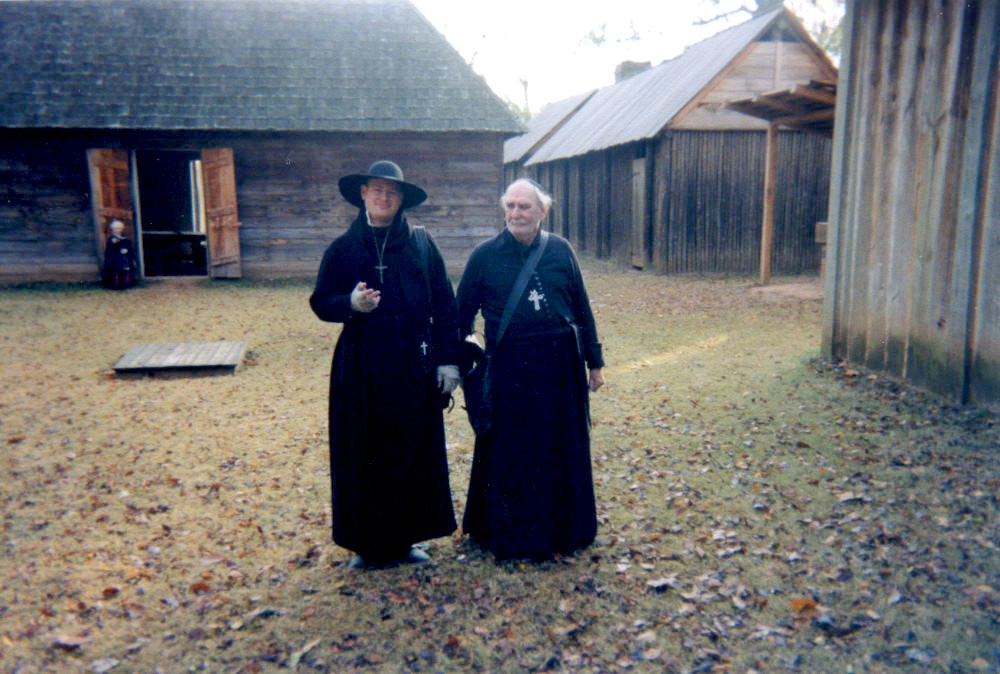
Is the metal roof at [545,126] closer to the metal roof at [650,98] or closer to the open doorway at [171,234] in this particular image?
the metal roof at [650,98]

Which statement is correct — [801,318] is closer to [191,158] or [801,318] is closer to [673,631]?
[673,631]

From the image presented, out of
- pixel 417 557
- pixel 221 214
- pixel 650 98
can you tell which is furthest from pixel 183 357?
pixel 650 98

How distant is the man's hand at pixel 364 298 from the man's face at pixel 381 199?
0.41 meters

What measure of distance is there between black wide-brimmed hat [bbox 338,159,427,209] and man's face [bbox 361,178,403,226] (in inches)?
1.3

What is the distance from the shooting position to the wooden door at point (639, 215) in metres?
17.2

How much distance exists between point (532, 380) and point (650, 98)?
16826mm

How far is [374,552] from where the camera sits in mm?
4160

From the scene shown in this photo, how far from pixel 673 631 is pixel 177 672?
2185 mm

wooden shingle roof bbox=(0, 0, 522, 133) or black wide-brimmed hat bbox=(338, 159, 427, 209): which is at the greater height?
wooden shingle roof bbox=(0, 0, 522, 133)

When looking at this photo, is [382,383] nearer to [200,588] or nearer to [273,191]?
[200,588]

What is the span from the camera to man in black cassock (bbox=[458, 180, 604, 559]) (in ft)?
13.5

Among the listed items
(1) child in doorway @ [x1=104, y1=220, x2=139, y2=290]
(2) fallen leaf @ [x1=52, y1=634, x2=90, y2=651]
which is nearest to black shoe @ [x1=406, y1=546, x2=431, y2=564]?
(2) fallen leaf @ [x1=52, y1=634, x2=90, y2=651]

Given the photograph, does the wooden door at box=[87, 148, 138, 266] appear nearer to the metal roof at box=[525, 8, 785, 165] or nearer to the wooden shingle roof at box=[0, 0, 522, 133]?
the wooden shingle roof at box=[0, 0, 522, 133]

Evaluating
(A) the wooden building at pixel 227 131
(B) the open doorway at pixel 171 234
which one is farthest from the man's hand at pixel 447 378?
(B) the open doorway at pixel 171 234
